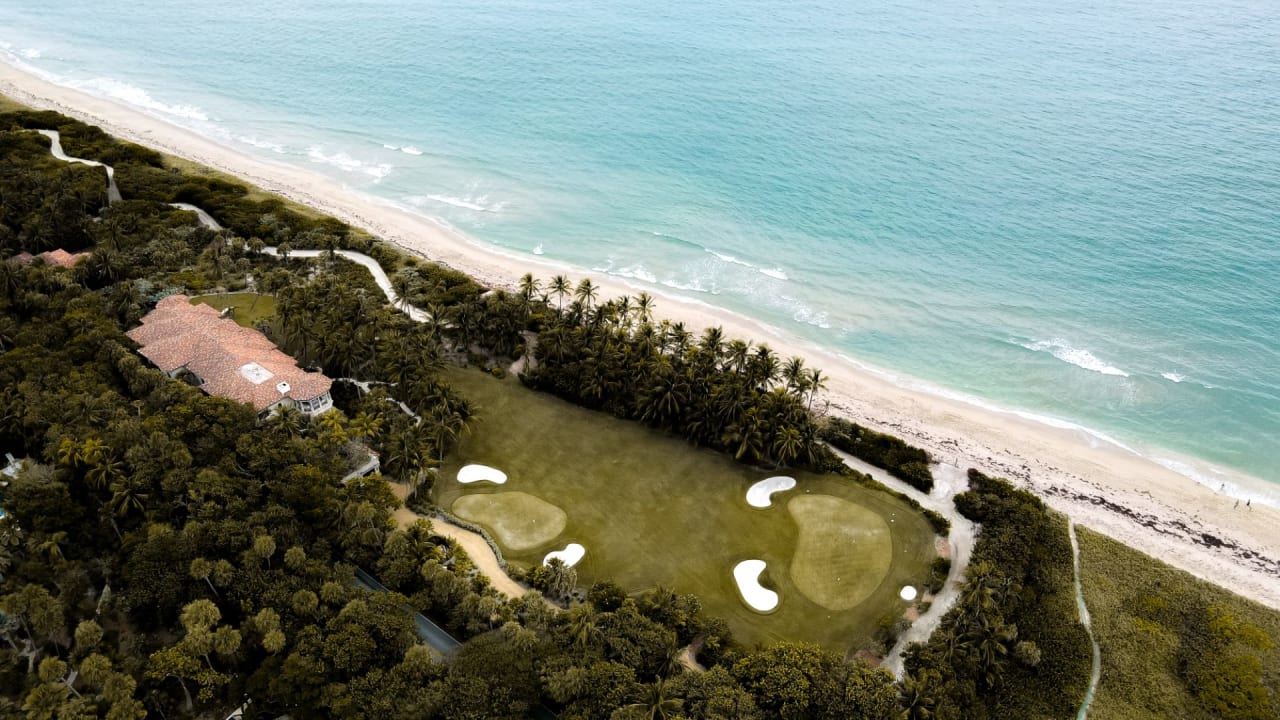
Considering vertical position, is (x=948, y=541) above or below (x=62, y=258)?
above

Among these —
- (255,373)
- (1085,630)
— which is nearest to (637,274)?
(255,373)

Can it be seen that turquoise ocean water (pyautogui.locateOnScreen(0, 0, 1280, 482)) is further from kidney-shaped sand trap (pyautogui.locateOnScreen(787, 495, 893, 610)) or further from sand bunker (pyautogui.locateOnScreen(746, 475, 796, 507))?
kidney-shaped sand trap (pyautogui.locateOnScreen(787, 495, 893, 610))

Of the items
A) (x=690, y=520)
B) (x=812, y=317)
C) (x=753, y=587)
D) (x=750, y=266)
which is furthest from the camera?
(x=750, y=266)

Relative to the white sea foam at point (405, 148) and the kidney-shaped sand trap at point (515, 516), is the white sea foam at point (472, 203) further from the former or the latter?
the kidney-shaped sand trap at point (515, 516)

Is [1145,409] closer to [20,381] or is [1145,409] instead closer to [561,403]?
[561,403]

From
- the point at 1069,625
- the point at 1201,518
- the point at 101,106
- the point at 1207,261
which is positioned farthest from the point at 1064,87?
the point at 101,106

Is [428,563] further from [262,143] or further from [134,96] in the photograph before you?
[134,96]
